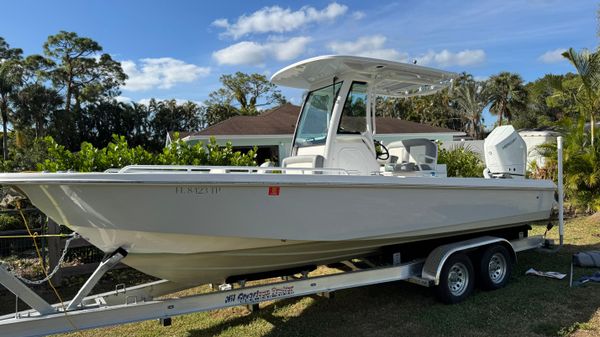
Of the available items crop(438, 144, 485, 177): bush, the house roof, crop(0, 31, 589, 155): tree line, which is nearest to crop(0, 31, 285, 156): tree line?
crop(0, 31, 589, 155): tree line

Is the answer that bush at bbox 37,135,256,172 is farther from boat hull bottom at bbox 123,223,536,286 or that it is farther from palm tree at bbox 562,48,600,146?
palm tree at bbox 562,48,600,146

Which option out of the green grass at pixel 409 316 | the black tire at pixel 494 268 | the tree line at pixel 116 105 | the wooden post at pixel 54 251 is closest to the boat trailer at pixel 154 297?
the black tire at pixel 494 268

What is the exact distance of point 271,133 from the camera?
1919 centimetres

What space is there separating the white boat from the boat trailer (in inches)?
9.9

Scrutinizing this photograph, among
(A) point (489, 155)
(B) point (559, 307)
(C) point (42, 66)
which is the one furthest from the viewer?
(C) point (42, 66)

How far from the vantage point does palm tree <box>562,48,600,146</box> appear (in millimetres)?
11891

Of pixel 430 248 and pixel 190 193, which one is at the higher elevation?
pixel 190 193

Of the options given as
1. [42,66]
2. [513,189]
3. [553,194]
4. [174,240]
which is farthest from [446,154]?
[42,66]

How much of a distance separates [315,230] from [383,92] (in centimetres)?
310

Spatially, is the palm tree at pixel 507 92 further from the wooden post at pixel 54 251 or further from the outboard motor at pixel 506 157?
the wooden post at pixel 54 251

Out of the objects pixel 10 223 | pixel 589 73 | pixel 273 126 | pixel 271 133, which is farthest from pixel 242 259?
pixel 273 126

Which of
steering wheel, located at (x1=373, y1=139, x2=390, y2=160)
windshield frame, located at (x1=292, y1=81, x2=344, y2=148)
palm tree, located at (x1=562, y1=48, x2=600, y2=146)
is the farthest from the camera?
→ palm tree, located at (x1=562, y1=48, x2=600, y2=146)

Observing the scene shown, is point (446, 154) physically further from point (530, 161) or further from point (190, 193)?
point (190, 193)

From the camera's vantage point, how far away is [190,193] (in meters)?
3.57
